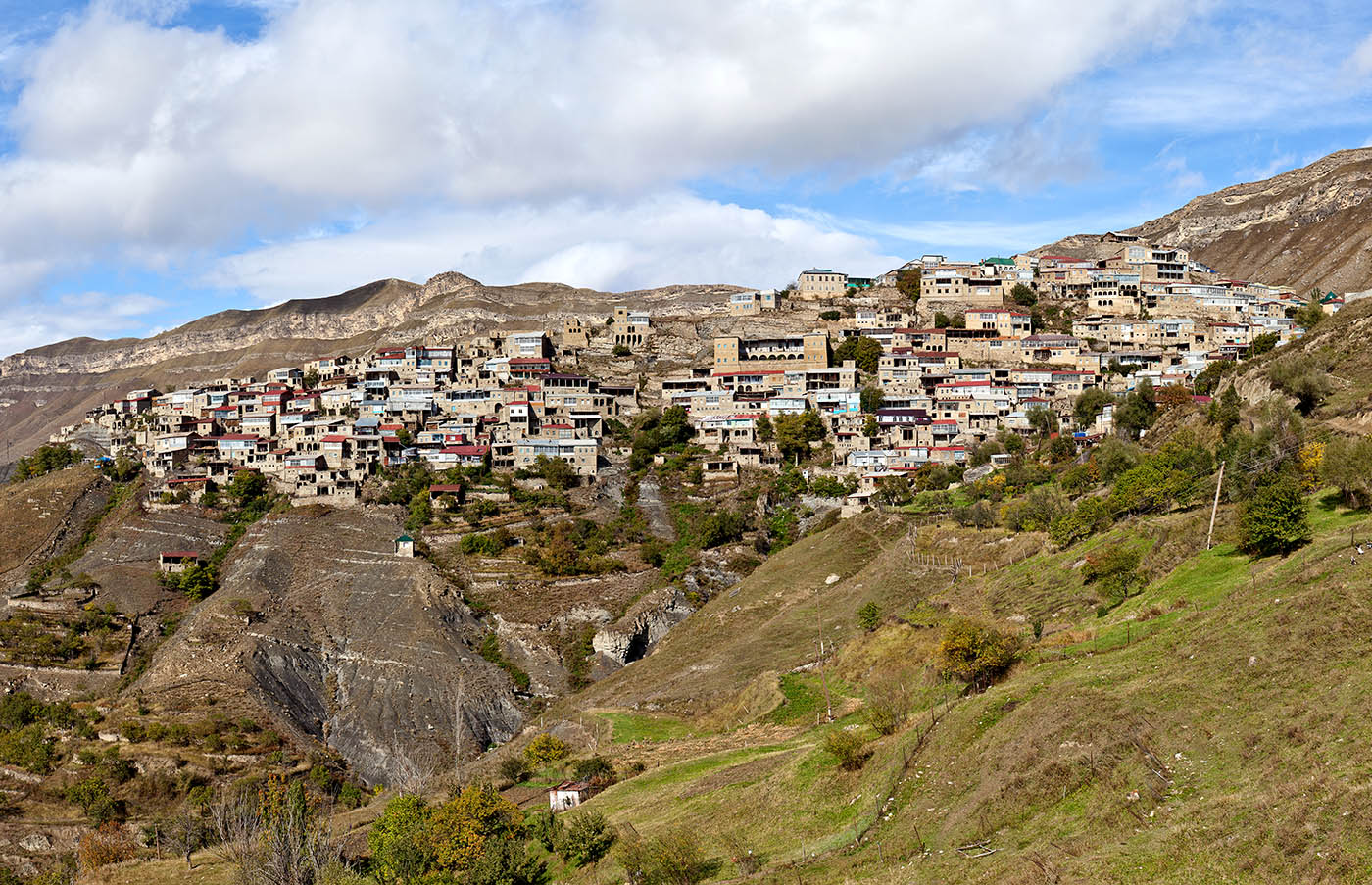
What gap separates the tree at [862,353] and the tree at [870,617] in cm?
4720

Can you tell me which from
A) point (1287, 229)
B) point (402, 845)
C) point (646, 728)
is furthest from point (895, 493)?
point (1287, 229)

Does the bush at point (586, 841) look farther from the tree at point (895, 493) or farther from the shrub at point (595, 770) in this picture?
the tree at point (895, 493)

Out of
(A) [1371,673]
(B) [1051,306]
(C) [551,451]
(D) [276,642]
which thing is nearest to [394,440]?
(C) [551,451]

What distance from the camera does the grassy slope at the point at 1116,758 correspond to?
16.2 meters

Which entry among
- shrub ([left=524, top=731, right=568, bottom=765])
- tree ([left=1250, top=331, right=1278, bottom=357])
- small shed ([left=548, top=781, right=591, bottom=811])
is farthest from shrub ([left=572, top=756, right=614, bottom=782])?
tree ([left=1250, top=331, right=1278, bottom=357])

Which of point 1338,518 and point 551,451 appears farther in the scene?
point 551,451

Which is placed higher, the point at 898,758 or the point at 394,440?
the point at 394,440

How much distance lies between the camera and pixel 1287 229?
151 metres

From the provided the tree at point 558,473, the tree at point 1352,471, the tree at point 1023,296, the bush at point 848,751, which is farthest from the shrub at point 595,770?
the tree at point 1023,296

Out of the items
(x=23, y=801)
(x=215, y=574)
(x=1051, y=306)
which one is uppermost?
(x=1051, y=306)

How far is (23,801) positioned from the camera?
41.0 metres

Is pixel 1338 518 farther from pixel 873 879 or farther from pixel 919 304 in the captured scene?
pixel 919 304

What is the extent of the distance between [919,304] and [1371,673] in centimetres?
8119

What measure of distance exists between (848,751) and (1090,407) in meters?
52.4
